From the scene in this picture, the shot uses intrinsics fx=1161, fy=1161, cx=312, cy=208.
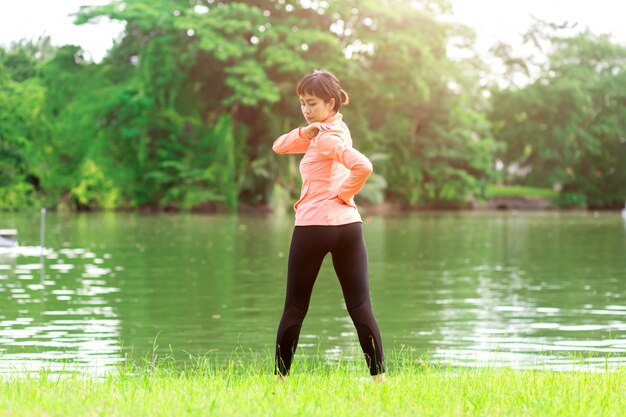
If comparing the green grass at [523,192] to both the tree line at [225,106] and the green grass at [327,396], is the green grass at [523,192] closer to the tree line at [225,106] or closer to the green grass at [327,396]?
the tree line at [225,106]

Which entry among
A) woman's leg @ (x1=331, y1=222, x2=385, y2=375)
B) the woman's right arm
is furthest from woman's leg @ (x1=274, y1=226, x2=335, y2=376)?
the woman's right arm

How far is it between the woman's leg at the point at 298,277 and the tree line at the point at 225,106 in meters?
45.4

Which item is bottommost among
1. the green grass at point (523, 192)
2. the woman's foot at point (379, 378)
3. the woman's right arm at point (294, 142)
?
the woman's foot at point (379, 378)

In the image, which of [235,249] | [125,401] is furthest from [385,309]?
[235,249]

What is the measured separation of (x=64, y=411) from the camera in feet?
17.9

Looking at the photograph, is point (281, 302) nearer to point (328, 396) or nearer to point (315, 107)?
point (315, 107)

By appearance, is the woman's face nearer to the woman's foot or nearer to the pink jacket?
the pink jacket

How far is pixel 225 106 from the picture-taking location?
2233 inches

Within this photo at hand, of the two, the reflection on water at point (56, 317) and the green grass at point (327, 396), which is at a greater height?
the green grass at point (327, 396)

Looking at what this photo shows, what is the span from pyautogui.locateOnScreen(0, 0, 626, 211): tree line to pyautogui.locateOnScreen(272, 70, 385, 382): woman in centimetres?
4520

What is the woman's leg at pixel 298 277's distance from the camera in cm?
659

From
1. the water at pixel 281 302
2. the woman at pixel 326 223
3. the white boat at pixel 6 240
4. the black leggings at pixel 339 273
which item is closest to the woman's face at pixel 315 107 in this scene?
the woman at pixel 326 223

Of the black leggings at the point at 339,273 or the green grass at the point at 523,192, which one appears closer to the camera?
the black leggings at the point at 339,273

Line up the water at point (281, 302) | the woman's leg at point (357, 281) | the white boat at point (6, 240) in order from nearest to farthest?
1. the woman's leg at point (357, 281)
2. the water at point (281, 302)
3. the white boat at point (6, 240)
